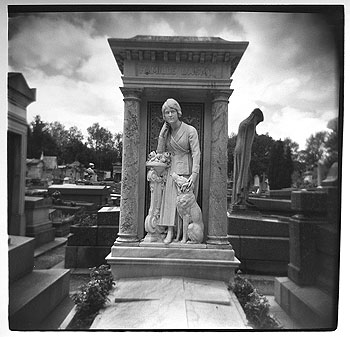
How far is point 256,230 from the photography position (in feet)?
16.4

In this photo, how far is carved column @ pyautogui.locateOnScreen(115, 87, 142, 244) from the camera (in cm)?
379

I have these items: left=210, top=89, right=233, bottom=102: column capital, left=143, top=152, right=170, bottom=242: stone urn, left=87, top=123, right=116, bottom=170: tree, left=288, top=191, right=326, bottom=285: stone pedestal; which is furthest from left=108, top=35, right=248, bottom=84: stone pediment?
left=288, top=191, right=326, bottom=285: stone pedestal

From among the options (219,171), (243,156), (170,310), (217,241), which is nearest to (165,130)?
(219,171)

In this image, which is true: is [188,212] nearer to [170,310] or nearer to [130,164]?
[130,164]

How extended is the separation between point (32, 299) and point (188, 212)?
174cm

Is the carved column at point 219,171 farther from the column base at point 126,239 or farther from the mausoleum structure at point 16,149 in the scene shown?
the mausoleum structure at point 16,149

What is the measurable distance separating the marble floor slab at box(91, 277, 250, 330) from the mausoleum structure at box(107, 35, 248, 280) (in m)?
0.34

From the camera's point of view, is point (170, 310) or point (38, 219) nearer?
point (170, 310)

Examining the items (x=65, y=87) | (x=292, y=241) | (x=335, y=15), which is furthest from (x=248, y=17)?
(x=292, y=241)

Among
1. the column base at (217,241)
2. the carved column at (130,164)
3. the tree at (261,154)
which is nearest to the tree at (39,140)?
the carved column at (130,164)

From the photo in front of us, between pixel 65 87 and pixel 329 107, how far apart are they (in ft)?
9.15

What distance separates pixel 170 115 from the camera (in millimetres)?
3639

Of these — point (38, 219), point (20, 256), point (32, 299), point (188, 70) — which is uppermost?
point (188, 70)

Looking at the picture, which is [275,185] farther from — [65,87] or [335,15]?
[65,87]
